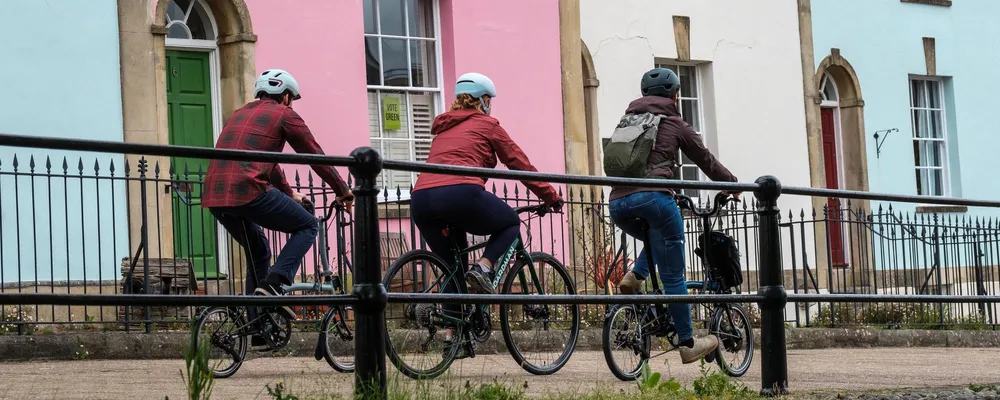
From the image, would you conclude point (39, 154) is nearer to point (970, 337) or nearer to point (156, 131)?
point (156, 131)

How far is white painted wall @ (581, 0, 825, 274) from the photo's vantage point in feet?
62.3

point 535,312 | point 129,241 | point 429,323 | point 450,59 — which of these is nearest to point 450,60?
point 450,59

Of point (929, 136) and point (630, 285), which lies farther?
point (929, 136)

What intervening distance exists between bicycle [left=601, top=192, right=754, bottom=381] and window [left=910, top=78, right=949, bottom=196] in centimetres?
1441

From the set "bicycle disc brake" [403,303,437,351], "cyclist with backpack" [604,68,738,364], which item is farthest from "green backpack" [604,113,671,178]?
"bicycle disc brake" [403,303,437,351]

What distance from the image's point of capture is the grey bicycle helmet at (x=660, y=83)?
9.36 meters

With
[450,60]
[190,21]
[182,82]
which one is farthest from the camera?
[450,60]

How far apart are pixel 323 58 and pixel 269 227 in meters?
6.84

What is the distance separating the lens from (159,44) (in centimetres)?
1434

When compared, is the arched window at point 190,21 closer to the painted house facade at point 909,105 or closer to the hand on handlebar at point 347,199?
the hand on handlebar at point 347,199

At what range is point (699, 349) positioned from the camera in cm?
900

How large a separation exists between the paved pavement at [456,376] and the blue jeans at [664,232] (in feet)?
1.01

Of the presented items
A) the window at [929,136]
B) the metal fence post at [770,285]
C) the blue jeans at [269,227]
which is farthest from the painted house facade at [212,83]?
the window at [929,136]

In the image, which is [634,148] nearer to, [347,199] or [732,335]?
[732,335]
